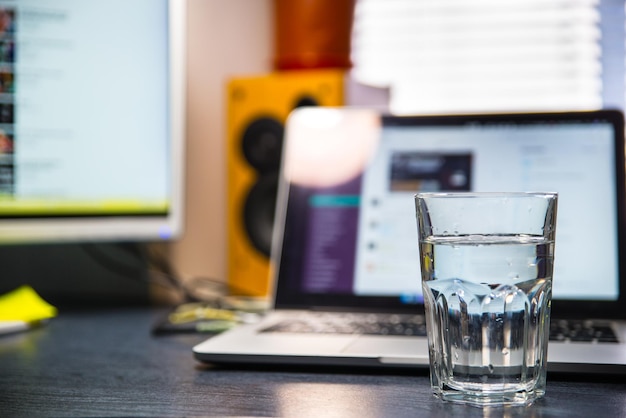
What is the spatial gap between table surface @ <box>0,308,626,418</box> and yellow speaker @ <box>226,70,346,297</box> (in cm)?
35

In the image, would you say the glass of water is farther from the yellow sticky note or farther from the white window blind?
the white window blind

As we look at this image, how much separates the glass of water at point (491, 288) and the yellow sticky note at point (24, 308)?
54cm

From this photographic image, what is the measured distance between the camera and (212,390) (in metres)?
0.58

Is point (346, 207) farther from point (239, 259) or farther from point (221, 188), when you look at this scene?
point (221, 188)

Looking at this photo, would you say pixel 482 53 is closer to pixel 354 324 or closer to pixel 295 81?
pixel 295 81

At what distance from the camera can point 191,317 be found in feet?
3.06

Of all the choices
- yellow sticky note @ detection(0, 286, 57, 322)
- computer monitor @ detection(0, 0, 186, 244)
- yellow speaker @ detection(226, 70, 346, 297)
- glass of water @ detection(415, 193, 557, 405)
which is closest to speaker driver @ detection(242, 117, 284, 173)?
yellow speaker @ detection(226, 70, 346, 297)

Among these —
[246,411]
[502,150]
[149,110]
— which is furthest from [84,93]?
[246,411]

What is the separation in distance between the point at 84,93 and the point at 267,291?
1.19 feet

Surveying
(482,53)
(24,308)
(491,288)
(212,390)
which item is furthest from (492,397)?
(482,53)

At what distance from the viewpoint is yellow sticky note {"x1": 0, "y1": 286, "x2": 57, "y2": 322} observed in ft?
2.96

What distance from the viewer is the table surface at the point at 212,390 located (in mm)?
514

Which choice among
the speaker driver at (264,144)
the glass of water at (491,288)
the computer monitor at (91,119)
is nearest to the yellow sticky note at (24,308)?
the computer monitor at (91,119)

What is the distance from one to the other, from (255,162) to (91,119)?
23 centimetres
